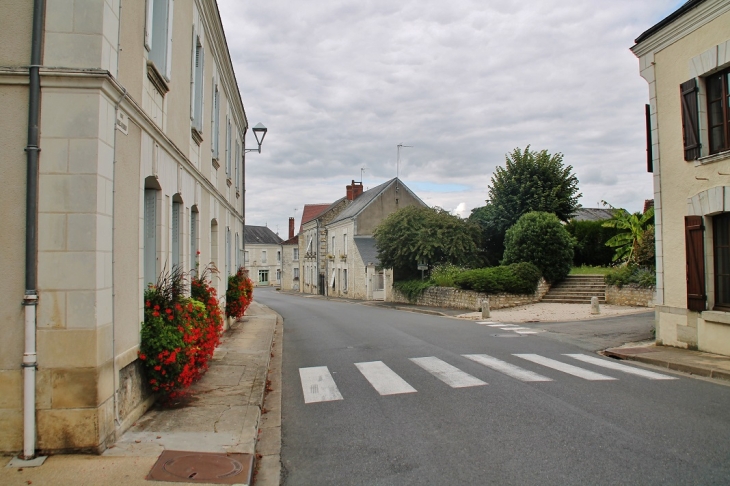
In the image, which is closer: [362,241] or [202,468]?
[202,468]

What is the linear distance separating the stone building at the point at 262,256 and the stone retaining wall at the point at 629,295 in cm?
6557

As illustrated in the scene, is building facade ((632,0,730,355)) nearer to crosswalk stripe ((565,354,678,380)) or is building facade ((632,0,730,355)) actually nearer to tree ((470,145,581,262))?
crosswalk stripe ((565,354,678,380))

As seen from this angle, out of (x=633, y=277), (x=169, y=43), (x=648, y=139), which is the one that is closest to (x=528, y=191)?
(x=633, y=277)

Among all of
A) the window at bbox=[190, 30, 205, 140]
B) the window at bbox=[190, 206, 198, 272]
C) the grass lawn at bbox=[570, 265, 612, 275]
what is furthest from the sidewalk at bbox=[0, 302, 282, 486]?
the grass lawn at bbox=[570, 265, 612, 275]

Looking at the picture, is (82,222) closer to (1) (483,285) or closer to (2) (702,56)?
(2) (702,56)

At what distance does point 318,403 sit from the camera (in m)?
7.34

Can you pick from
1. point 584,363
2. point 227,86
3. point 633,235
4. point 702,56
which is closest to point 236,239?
point 227,86

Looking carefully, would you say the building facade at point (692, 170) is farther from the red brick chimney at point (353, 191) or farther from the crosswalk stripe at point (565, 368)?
the red brick chimney at point (353, 191)

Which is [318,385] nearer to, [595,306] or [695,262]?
[695,262]

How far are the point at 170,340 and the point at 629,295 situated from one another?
20215 mm

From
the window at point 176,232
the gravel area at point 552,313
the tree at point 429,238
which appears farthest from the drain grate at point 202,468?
the tree at point 429,238

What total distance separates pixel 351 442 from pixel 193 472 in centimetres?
167

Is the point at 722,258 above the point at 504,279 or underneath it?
above

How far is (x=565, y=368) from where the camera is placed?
31.0 ft
